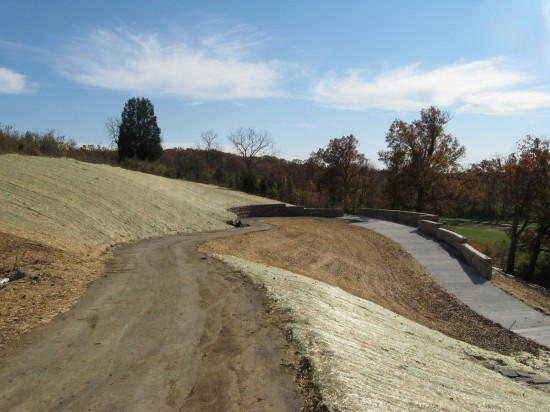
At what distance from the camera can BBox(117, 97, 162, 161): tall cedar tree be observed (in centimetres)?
5044

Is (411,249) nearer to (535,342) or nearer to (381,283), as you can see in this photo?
(381,283)

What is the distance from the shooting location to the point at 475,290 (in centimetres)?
1969

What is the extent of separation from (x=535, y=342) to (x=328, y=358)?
10781mm

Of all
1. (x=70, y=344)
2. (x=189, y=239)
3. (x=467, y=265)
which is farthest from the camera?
(x=467, y=265)

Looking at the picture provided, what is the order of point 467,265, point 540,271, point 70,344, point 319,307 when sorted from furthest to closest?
point 540,271
point 467,265
point 319,307
point 70,344

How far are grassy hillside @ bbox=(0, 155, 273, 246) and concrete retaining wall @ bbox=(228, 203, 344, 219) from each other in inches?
130

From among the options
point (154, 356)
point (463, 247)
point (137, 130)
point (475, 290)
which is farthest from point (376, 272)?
point (137, 130)

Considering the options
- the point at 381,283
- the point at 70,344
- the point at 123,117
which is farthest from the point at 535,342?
the point at 123,117

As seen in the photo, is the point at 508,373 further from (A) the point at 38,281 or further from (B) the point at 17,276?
(B) the point at 17,276

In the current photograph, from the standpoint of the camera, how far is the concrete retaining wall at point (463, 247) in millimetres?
21625

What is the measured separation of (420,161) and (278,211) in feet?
53.4

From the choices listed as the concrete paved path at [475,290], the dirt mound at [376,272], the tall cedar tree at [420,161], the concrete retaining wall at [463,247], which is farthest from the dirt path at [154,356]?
the tall cedar tree at [420,161]

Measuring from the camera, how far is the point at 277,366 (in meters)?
6.83

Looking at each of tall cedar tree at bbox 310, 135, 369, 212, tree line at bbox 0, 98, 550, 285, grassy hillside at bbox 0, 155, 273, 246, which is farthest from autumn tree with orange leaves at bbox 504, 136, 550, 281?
tall cedar tree at bbox 310, 135, 369, 212
